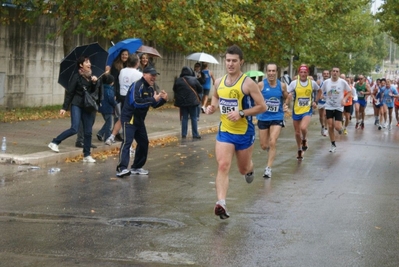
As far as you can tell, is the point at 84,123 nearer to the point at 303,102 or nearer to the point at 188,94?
the point at 303,102

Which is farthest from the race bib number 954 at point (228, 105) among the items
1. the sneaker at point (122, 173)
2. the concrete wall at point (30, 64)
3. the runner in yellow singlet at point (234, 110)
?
the concrete wall at point (30, 64)

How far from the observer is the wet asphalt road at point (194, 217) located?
7.30 m

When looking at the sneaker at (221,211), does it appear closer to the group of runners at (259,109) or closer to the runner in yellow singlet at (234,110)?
the group of runners at (259,109)

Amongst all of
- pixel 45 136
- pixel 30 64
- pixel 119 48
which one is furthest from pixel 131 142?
pixel 30 64

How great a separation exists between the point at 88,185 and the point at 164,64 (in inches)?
1057

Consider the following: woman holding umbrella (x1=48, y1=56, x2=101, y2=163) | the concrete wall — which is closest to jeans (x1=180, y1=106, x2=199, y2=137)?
the concrete wall

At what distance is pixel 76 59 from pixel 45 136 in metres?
2.46

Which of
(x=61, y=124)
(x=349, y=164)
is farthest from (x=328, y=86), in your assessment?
(x=61, y=124)

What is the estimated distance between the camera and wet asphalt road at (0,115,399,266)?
7297 mm

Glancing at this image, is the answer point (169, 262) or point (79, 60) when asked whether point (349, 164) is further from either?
point (169, 262)

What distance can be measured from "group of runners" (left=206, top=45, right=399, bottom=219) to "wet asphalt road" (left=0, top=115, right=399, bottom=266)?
0.53 meters

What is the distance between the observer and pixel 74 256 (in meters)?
7.11

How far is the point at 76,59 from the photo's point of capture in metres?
15.3

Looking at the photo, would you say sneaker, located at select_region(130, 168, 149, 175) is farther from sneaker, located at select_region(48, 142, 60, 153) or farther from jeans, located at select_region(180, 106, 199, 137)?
jeans, located at select_region(180, 106, 199, 137)
